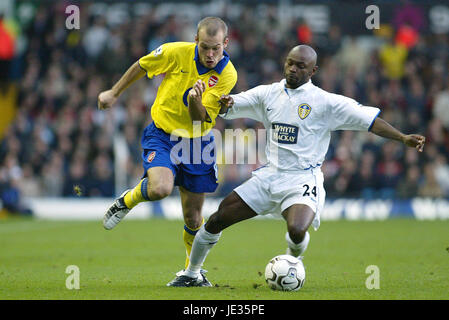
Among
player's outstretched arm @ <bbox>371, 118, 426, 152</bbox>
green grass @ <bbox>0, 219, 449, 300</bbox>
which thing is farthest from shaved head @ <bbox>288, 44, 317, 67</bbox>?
green grass @ <bbox>0, 219, 449, 300</bbox>

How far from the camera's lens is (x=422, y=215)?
18844 mm

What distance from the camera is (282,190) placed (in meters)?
8.18

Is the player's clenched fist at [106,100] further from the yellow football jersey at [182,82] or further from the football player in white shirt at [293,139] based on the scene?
the football player in white shirt at [293,139]

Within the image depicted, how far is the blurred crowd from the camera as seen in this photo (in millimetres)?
19281

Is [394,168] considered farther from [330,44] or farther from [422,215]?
[330,44]

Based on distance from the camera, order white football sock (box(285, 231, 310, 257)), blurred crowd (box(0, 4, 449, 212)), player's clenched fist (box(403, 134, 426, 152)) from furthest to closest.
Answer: blurred crowd (box(0, 4, 449, 212))
white football sock (box(285, 231, 310, 257))
player's clenched fist (box(403, 134, 426, 152))

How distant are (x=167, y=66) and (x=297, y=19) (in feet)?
44.4

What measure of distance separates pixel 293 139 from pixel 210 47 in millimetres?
1274

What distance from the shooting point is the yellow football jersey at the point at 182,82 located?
28.3ft

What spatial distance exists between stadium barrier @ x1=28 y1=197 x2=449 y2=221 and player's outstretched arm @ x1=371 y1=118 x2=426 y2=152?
10671 mm

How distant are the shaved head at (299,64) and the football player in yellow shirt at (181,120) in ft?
2.44

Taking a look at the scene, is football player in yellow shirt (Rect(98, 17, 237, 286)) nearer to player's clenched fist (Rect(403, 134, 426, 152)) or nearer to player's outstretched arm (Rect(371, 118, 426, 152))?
player's outstretched arm (Rect(371, 118, 426, 152))

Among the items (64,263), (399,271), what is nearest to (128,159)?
(64,263)

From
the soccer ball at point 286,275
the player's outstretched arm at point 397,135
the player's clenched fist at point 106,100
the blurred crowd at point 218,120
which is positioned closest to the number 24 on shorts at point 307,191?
the soccer ball at point 286,275
